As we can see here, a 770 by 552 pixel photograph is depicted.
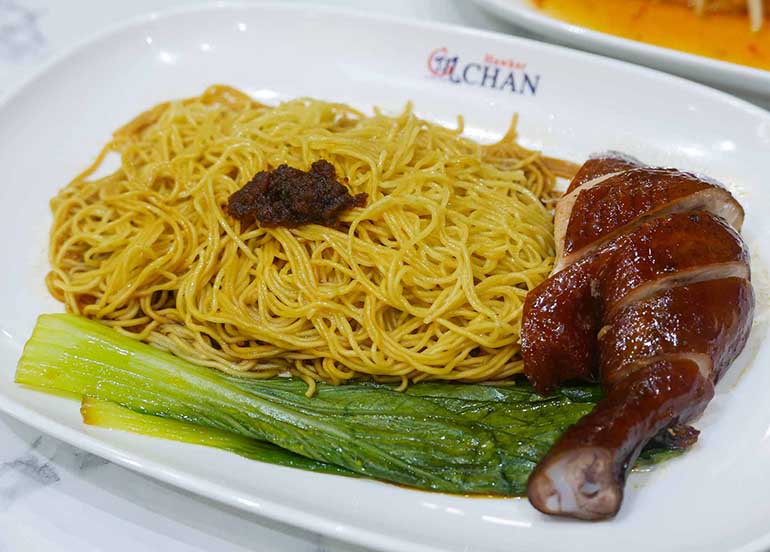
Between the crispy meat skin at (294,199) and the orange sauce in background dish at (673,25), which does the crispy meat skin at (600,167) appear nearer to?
the crispy meat skin at (294,199)

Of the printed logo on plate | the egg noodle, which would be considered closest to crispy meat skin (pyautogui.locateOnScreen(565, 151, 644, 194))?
the egg noodle

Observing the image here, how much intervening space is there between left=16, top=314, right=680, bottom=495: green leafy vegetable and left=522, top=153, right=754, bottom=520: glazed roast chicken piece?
0.80 feet

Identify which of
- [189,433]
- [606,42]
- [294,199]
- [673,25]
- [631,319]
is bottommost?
[189,433]

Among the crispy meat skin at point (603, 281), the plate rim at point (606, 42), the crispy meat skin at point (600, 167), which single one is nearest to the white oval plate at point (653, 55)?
the plate rim at point (606, 42)

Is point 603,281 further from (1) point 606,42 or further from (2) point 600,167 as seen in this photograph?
(1) point 606,42

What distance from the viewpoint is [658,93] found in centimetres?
410

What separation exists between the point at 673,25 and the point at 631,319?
3.35 meters

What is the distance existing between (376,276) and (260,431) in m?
0.95

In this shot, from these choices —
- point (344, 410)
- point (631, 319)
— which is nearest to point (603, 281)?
point (631, 319)

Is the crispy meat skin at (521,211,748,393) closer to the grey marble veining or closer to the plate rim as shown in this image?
the plate rim

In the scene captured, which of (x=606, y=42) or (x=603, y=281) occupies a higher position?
(x=606, y=42)

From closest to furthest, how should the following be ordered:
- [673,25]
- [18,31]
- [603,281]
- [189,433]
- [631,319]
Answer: [631,319] < [603,281] < [189,433] < [673,25] < [18,31]

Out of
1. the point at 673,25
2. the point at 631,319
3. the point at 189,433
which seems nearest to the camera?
the point at 631,319

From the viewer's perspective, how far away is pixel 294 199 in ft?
11.4
